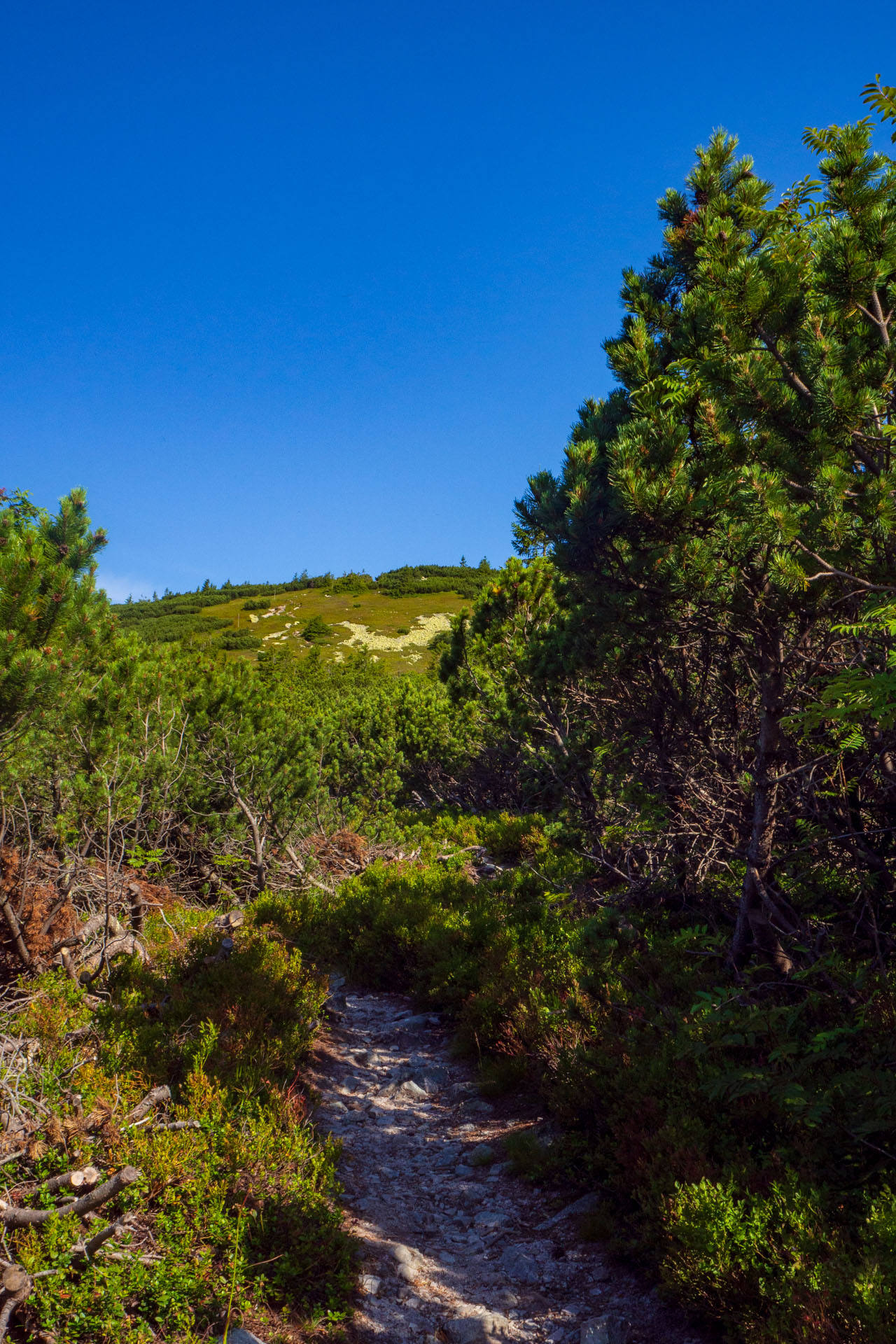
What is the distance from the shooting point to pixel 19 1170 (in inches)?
139

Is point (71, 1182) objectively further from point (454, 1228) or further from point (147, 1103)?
point (454, 1228)

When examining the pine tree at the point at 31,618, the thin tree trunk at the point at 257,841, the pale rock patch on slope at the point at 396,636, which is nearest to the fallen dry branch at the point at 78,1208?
the pine tree at the point at 31,618

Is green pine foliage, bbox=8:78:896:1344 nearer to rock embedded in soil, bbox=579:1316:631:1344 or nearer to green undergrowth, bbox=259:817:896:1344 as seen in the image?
green undergrowth, bbox=259:817:896:1344

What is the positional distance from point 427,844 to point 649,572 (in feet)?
29.8

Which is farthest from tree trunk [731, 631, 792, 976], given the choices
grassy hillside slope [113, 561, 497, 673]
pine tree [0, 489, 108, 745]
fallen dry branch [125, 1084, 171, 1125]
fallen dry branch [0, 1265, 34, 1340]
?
grassy hillside slope [113, 561, 497, 673]

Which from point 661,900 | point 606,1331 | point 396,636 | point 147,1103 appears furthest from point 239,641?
point 606,1331

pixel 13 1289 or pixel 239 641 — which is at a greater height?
pixel 239 641

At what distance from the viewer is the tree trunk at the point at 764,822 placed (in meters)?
4.90

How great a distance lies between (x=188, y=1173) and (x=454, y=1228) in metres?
1.79

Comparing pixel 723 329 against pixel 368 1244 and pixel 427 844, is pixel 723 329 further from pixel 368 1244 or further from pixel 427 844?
pixel 427 844

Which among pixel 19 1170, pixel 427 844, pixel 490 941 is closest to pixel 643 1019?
pixel 490 941

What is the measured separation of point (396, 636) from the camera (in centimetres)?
6606

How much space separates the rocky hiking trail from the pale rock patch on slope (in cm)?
5375

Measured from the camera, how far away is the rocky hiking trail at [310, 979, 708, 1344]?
11.2 ft
